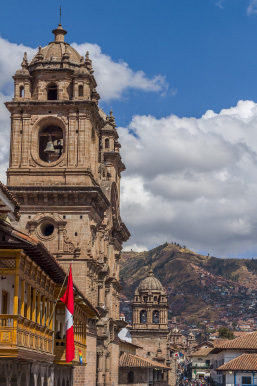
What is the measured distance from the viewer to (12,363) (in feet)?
96.9

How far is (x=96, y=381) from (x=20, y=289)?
3723 cm

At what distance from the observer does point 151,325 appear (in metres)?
123

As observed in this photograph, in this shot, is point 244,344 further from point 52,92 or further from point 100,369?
point 52,92

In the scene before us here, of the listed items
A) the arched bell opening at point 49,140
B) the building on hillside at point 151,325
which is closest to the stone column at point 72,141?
the arched bell opening at point 49,140

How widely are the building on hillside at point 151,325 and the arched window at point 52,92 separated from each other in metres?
67.9

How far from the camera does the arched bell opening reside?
5828cm

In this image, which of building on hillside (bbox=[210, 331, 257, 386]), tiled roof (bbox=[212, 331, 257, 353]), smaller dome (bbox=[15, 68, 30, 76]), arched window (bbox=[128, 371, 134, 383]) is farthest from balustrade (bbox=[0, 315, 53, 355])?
arched window (bbox=[128, 371, 134, 383])

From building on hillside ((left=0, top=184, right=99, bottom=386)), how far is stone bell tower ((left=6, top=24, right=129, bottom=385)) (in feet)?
56.1

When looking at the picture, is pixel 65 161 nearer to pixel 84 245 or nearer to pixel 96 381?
pixel 84 245

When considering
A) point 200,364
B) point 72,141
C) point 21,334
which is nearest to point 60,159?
point 72,141

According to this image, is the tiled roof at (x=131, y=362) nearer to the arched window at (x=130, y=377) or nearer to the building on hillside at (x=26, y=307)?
the arched window at (x=130, y=377)

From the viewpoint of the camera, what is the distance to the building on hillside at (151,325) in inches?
4811

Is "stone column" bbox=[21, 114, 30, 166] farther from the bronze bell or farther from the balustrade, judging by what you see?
the balustrade

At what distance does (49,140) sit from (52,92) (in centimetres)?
387
